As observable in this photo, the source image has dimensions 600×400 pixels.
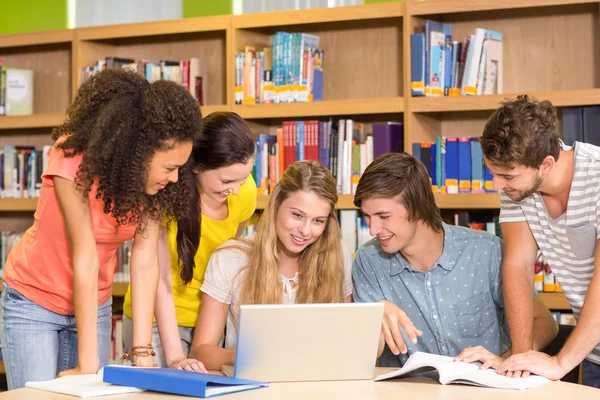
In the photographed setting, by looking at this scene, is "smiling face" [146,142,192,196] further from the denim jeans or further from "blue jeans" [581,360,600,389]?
"blue jeans" [581,360,600,389]

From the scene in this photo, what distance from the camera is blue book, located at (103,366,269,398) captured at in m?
1.73

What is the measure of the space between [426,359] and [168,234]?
0.92 meters

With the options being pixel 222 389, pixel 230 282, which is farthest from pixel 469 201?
pixel 222 389

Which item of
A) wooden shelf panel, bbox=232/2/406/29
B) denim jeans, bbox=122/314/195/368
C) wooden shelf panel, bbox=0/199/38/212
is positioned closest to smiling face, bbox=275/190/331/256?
denim jeans, bbox=122/314/195/368

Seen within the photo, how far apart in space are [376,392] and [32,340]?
0.91 metres

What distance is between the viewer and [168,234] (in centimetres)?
249

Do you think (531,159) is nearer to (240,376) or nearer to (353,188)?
(240,376)

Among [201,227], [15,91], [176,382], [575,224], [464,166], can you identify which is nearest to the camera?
[176,382]

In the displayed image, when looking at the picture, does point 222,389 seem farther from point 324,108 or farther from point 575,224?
point 324,108

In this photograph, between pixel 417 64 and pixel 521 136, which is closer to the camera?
pixel 521 136

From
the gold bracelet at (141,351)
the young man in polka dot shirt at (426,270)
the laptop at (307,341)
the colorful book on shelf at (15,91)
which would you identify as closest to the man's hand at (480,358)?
the laptop at (307,341)

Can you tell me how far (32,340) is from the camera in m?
2.10

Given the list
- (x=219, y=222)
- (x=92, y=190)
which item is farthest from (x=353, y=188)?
(x=92, y=190)

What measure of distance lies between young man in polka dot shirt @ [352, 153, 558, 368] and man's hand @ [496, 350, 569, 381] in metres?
0.40
